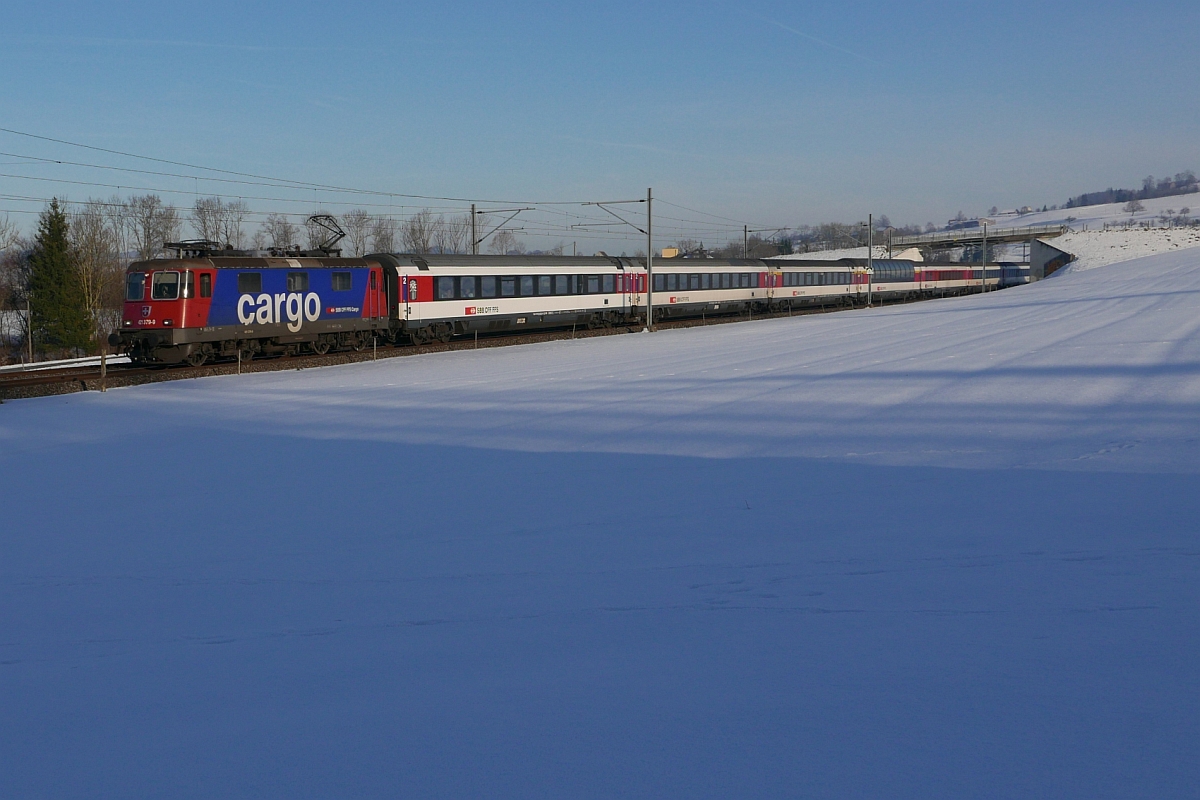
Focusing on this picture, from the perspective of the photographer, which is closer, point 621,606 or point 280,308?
point 621,606

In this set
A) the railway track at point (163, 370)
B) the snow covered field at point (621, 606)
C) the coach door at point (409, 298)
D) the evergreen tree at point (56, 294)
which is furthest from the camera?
the evergreen tree at point (56, 294)

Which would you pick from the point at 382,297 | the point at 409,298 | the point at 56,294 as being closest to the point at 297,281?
the point at 382,297

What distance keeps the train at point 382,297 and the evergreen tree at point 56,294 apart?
32311 mm

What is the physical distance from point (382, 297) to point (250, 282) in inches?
224

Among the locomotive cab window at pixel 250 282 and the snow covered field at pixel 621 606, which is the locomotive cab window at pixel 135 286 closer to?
the locomotive cab window at pixel 250 282

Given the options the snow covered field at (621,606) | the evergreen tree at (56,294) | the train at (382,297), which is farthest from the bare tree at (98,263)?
the snow covered field at (621,606)

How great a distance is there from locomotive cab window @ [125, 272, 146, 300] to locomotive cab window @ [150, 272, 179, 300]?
14.6 inches

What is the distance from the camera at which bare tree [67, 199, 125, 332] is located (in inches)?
2477

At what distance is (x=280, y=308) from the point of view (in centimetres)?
2750

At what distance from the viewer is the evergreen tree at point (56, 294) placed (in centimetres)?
5884

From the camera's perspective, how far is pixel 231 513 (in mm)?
9609

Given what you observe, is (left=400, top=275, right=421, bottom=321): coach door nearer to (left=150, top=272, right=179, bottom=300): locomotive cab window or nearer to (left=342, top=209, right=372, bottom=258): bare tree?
(left=150, top=272, right=179, bottom=300): locomotive cab window

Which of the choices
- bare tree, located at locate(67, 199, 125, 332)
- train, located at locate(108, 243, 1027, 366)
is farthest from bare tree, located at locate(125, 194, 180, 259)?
train, located at locate(108, 243, 1027, 366)

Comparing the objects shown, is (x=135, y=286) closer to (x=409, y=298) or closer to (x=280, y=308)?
(x=280, y=308)
